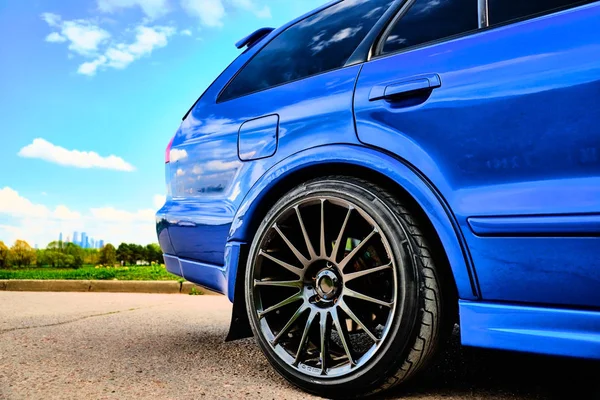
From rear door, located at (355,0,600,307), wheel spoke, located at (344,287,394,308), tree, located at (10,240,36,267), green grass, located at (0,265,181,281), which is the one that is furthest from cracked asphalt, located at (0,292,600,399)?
tree, located at (10,240,36,267)

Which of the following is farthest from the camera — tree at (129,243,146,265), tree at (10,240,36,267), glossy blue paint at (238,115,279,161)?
tree at (129,243,146,265)

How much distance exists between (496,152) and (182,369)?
1644mm

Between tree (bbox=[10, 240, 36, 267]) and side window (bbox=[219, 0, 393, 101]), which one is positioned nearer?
side window (bbox=[219, 0, 393, 101])

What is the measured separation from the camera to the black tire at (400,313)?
5.57 feet

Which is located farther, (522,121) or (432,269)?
(432,269)

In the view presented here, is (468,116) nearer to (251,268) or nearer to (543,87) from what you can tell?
(543,87)

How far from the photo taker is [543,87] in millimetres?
1540

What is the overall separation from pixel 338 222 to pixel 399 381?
2.22 ft

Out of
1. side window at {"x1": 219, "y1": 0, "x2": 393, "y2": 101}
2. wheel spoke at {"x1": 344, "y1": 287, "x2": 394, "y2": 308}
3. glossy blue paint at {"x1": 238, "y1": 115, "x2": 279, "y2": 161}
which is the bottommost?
wheel spoke at {"x1": 344, "y1": 287, "x2": 394, "y2": 308}

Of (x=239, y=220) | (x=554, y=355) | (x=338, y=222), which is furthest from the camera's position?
(x=239, y=220)

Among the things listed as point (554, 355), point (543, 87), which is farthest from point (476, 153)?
point (554, 355)

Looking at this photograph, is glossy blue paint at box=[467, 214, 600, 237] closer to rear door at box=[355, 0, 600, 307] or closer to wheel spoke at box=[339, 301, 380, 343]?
rear door at box=[355, 0, 600, 307]

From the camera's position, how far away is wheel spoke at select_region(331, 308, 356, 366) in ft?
6.03

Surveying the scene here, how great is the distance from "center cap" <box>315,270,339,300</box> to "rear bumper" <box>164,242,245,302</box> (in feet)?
1.52
